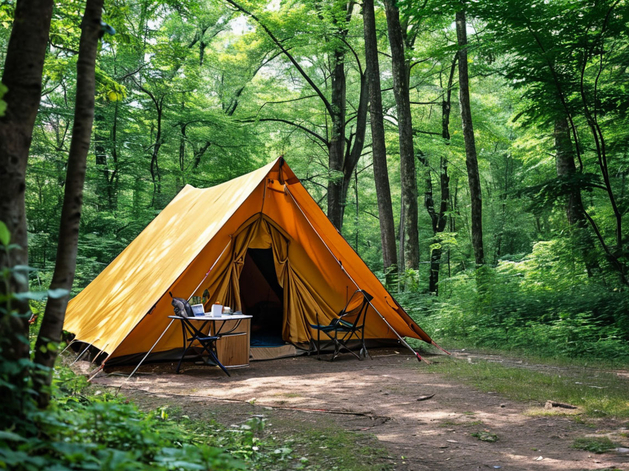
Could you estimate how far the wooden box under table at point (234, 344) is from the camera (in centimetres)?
585

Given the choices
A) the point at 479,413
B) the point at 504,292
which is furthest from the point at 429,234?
the point at 479,413

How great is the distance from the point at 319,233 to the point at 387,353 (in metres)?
1.80

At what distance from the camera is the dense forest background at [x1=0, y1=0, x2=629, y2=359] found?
6.57 meters

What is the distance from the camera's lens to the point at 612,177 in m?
10.6

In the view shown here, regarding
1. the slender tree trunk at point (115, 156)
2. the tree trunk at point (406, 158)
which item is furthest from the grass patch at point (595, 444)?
the slender tree trunk at point (115, 156)

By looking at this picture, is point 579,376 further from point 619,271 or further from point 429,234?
point 429,234

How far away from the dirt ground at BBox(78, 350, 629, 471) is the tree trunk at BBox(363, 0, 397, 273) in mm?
3975

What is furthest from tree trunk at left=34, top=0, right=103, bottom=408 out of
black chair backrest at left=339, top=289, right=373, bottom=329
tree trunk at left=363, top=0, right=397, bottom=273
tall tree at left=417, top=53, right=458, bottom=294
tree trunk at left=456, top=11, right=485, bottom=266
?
tall tree at left=417, top=53, right=458, bottom=294

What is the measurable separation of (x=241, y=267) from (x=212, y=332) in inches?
37.4

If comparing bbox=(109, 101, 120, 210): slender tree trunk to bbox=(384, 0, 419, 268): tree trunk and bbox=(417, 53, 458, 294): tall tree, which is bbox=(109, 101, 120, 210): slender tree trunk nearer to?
bbox=(384, 0, 419, 268): tree trunk

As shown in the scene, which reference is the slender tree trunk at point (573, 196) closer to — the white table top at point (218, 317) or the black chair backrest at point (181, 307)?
the white table top at point (218, 317)

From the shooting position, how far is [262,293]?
341 inches

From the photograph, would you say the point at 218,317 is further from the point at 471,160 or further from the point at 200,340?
the point at 471,160

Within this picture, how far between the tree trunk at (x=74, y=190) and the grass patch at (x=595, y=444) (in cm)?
284
